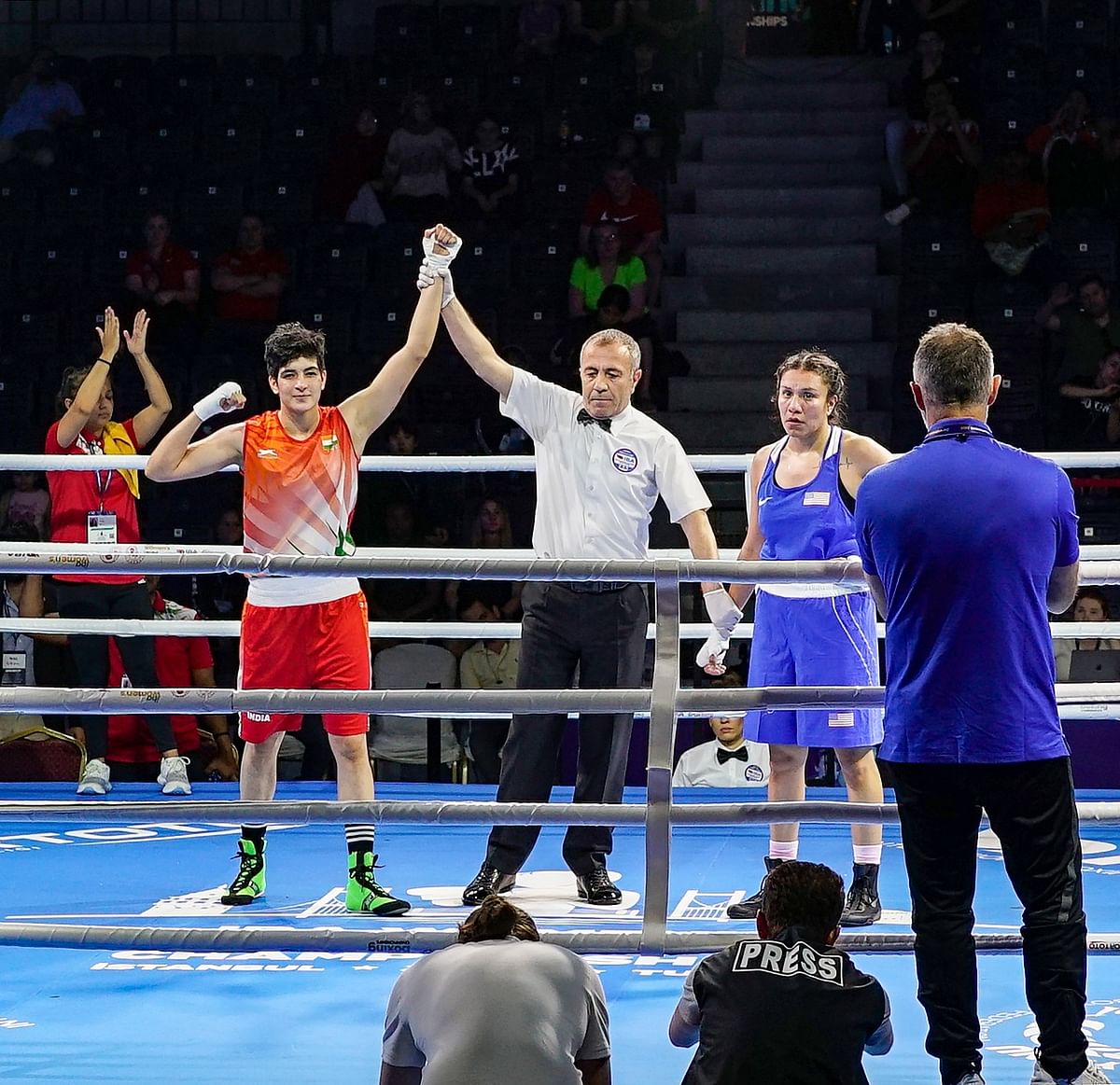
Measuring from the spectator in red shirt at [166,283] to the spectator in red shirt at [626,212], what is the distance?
2573mm

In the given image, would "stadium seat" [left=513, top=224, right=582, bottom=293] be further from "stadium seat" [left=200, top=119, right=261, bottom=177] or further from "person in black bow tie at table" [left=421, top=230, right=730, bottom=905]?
"person in black bow tie at table" [left=421, top=230, right=730, bottom=905]

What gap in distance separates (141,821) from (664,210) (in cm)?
865

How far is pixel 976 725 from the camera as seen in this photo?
282 centimetres

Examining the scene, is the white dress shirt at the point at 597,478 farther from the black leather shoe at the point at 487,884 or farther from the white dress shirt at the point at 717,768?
the white dress shirt at the point at 717,768

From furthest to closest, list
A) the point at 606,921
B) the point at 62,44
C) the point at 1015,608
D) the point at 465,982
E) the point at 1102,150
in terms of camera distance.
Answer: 1. the point at 62,44
2. the point at 1102,150
3. the point at 606,921
4. the point at 1015,608
5. the point at 465,982

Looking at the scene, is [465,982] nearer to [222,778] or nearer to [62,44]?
[222,778]

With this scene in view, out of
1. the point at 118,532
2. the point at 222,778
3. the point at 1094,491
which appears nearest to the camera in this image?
the point at 118,532

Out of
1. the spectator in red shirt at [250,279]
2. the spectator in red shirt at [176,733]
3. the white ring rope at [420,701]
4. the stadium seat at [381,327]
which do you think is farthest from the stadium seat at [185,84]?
the white ring rope at [420,701]

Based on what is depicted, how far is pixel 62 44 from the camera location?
12812 mm

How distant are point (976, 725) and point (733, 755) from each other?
372cm

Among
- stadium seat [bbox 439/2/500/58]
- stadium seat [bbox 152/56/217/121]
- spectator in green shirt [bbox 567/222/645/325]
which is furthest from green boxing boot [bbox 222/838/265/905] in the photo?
stadium seat [bbox 439/2/500/58]

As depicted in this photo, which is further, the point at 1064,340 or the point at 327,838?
the point at 1064,340

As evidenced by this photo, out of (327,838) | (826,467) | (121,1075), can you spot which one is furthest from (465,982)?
(327,838)

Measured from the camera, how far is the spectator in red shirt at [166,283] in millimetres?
10242
